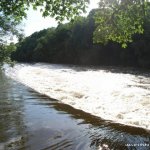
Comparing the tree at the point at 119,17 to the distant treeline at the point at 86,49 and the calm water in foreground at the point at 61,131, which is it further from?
the distant treeline at the point at 86,49

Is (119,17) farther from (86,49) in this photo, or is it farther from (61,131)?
(86,49)

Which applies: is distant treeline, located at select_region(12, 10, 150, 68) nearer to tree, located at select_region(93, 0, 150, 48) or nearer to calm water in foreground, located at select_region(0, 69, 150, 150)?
calm water in foreground, located at select_region(0, 69, 150, 150)

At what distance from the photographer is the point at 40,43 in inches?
3447

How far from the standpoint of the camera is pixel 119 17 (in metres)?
10.2

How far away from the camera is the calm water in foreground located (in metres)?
9.28

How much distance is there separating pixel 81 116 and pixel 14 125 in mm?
3088

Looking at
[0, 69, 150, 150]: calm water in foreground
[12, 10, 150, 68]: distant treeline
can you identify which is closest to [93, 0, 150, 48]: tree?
[0, 69, 150, 150]: calm water in foreground

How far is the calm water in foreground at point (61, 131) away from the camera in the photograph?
928cm

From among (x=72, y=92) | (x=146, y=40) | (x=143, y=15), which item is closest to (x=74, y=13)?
(x=143, y=15)

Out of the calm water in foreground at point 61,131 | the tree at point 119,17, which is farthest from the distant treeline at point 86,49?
the tree at point 119,17

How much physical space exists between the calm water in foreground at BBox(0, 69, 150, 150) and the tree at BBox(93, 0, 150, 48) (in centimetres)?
322

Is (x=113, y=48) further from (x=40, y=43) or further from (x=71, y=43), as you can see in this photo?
(x=40, y=43)

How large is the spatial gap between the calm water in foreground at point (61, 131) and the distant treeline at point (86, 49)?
1718cm

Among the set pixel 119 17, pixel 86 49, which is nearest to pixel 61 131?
pixel 119 17
